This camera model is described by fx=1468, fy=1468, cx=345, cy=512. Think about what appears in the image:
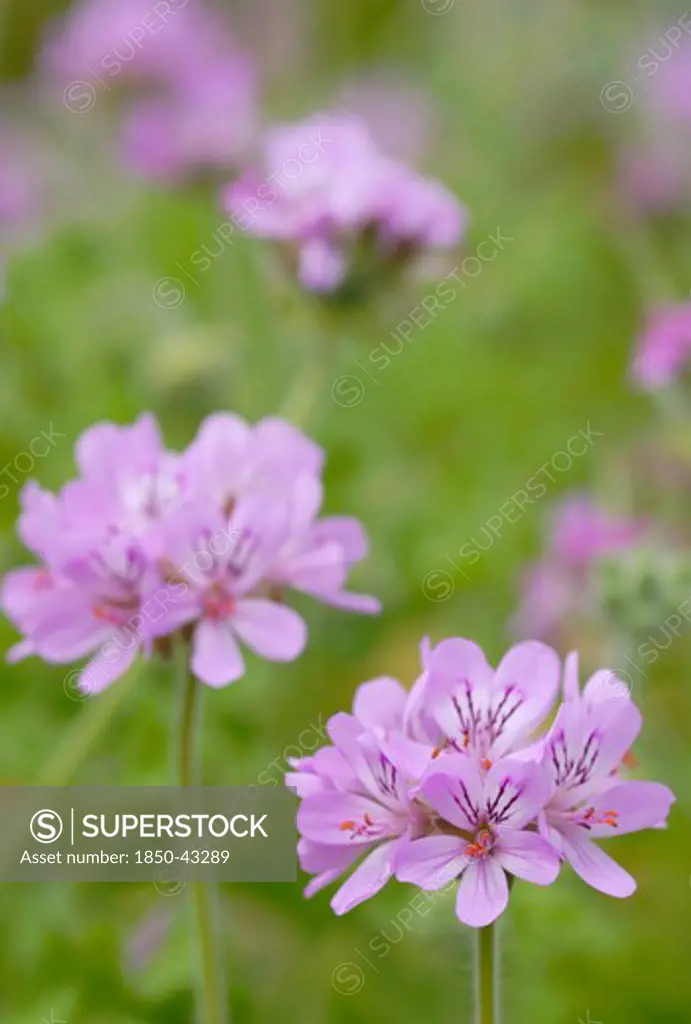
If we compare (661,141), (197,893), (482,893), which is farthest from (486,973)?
(661,141)

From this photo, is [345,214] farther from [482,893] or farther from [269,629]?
[482,893]

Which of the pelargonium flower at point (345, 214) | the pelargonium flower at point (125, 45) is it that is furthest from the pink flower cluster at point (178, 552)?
the pelargonium flower at point (125, 45)

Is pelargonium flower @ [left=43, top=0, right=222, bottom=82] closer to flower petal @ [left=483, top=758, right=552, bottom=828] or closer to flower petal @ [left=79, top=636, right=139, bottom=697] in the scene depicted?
flower petal @ [left=79, top=636, right=139, bottom=697]

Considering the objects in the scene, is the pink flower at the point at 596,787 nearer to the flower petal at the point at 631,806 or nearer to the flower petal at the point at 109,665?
the flower petal at the point at 631,806

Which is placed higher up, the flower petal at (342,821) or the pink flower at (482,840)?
the flower petal at (342,821)

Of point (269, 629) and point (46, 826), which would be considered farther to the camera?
point (46, 826)

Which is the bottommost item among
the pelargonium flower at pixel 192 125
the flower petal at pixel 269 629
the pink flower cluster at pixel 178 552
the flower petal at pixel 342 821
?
the flower petal at pixel 342 821

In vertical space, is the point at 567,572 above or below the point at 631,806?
above
